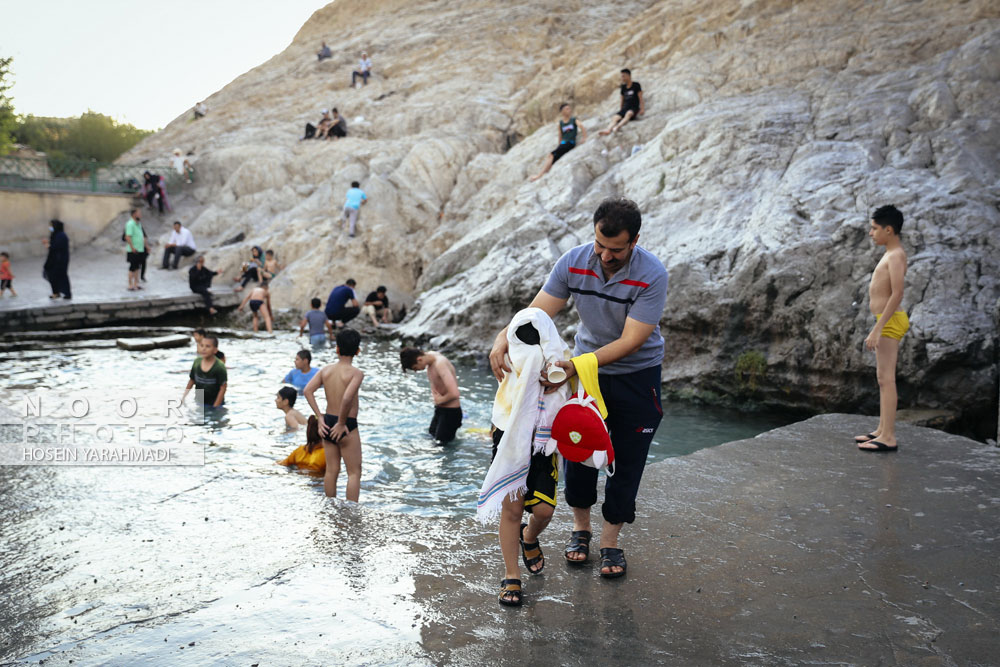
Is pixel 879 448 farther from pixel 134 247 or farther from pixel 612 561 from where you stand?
pixel 134 247

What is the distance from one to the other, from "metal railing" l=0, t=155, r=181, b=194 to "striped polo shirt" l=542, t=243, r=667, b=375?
25.4 metres

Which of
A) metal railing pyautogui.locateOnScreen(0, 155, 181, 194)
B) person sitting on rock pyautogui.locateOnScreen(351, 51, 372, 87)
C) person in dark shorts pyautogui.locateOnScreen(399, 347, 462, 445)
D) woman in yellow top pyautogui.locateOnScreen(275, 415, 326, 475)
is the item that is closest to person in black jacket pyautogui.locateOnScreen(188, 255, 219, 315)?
metal railing pyautogui.locateOnScreen(0, 155, 181, 194)

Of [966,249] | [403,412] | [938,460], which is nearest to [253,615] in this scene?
[938,460]

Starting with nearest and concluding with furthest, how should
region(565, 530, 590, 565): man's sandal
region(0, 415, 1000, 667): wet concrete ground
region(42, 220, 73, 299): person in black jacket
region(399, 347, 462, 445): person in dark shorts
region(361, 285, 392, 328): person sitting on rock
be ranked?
region(0, 415, 1000, 667): wet concrete ground → region(565, 530, 590, 565): man's sandal → region(399, 347, 462, 445): person in dark shorts → region(42, 220, 73, 299): person in black jacket → region(361, 285, 392, 328): person sitting on rock

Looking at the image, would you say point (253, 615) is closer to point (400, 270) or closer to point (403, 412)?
point (403, 412)

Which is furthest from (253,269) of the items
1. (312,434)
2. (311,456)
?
(312,434)

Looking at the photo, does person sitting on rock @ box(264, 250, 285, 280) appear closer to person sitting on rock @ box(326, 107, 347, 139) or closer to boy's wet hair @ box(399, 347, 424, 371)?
person sitting on rock @ box(326, 107, 347, 139)

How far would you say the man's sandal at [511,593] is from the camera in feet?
11.0

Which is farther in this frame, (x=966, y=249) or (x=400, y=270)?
(x=400, y=270)

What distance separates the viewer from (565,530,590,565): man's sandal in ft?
12.5

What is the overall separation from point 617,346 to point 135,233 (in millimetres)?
19480

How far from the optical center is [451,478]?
7320 millimetres

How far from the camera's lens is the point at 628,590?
3516 millimetres

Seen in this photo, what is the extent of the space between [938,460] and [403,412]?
660 cm
